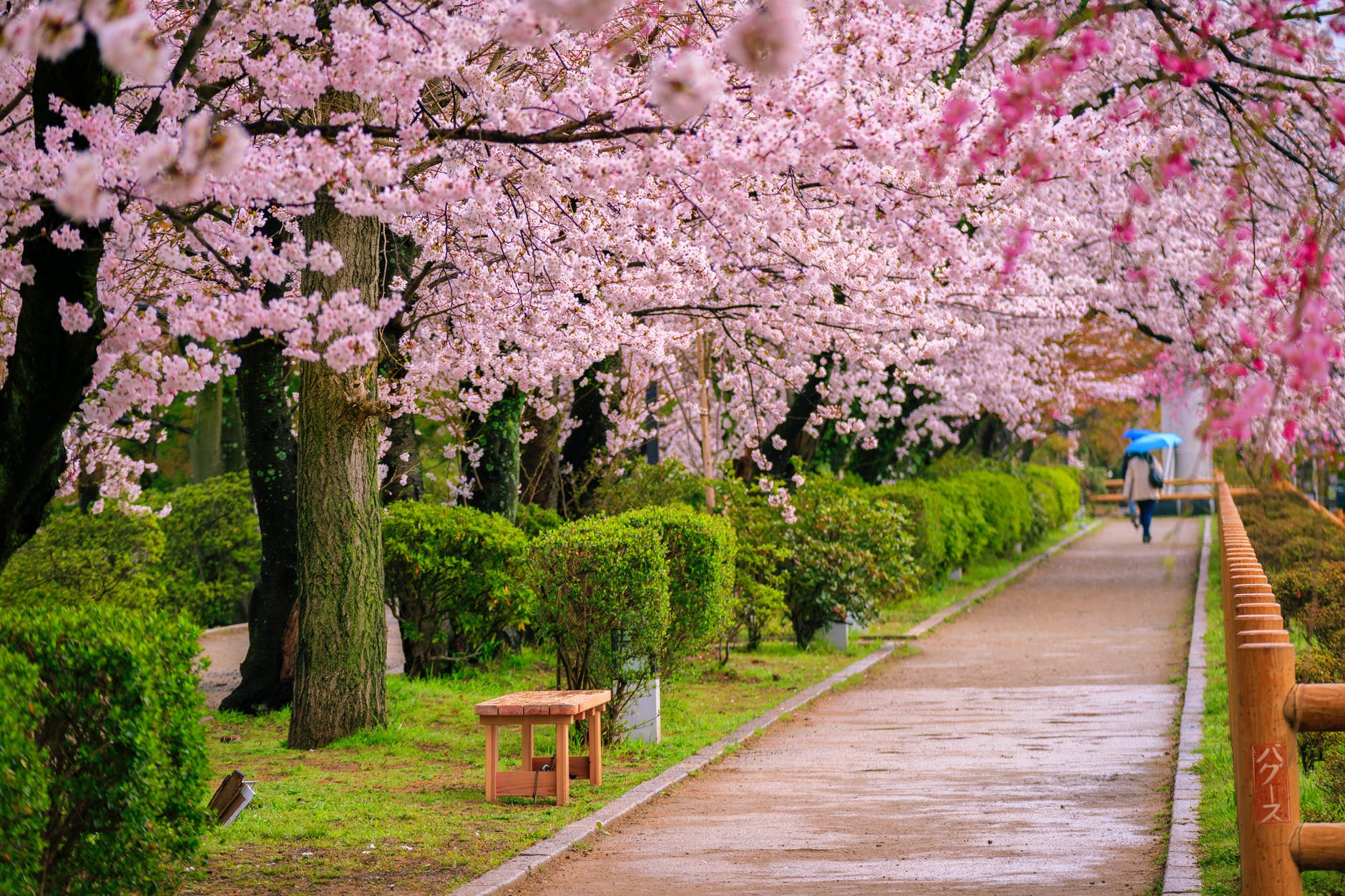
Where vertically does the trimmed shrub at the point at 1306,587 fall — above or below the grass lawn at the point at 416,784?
above

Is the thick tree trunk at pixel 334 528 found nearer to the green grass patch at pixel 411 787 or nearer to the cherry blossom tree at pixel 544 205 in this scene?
the cherry blossom tree at pixel 544 205

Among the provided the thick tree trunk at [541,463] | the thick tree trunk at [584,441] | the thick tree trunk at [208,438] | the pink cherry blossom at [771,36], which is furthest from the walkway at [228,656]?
the pink cherry blossom at [771,36]

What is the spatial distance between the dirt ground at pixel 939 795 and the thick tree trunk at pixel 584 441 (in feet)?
14.4

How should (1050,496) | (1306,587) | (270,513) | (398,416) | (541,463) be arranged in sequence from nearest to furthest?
1. (1306,587)
2. (270,513)
3. (398,416)
4. (541,463)
5. (1050,496)

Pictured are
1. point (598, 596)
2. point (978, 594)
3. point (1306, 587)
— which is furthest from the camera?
point (978, 594)

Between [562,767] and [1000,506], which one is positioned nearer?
[562,767]

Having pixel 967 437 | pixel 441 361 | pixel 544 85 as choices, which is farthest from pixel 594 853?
pixel 967 437

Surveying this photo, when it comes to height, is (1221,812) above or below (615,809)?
above

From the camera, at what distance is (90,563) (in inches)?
550

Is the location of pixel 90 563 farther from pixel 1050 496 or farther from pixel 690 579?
pixel 1050 496

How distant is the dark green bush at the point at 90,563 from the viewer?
1319 cm

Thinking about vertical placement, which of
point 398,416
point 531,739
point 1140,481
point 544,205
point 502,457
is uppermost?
point 544,205

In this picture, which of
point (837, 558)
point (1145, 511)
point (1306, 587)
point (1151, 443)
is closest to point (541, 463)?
point (837, 558)

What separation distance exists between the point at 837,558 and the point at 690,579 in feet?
16.6
